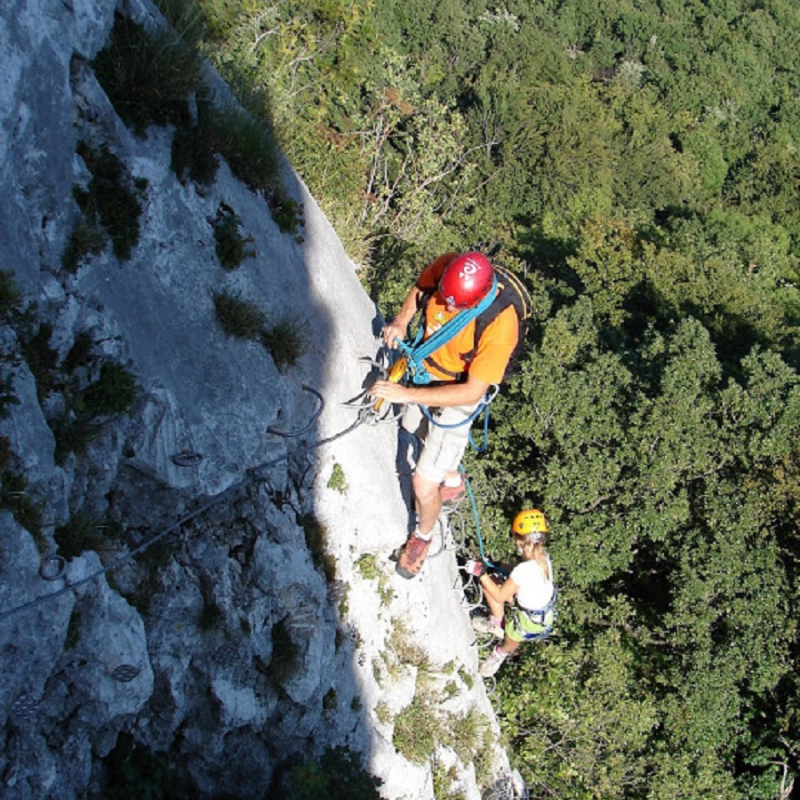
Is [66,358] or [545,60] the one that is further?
[545,60]

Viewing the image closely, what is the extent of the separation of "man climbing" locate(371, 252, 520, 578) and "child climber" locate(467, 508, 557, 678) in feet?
5.20

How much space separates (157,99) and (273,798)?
5447mm

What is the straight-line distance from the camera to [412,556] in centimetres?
789

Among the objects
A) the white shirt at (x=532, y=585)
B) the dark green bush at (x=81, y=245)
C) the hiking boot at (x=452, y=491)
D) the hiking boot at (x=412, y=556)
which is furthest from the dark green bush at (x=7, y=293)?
the white shirt at (x=532, y=585)

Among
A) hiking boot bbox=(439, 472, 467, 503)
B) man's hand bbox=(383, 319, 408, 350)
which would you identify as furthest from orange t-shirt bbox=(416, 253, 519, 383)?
hiking boot bbox=(439, 472, 467, 503)

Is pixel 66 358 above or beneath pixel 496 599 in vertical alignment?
above

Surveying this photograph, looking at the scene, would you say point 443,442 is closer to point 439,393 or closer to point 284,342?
point 439,393

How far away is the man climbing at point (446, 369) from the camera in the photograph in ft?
19.6

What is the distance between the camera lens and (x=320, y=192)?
1215cm

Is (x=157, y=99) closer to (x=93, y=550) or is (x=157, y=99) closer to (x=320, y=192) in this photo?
(x=93, y=550)

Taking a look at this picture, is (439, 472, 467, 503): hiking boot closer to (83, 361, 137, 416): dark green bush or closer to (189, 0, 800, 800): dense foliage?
(83, 361, 137, 416): dark green bush

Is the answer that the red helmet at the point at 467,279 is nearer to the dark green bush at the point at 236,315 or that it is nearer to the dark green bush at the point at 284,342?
the dark green bush at the point at 284,342

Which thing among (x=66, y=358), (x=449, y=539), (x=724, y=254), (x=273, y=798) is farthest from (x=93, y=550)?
(x=724, y=254)

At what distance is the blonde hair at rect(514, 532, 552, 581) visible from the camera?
8969 millimetres
